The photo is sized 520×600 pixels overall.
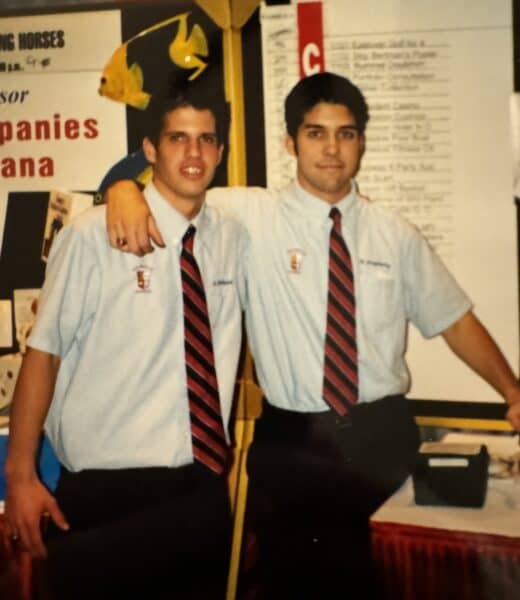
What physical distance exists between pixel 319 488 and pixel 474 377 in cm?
36

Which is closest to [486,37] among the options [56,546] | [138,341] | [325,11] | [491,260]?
[325,11]

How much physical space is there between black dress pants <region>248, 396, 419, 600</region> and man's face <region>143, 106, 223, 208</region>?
44cm

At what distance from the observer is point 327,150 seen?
1.52 m

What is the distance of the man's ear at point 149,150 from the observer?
1.55 metres

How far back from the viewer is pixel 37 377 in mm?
1473

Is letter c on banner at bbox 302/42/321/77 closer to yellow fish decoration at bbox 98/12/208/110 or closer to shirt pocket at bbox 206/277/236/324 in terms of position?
yellow fish decoration at bbox 98/12/208/110

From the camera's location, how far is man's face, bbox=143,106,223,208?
58.8 inches

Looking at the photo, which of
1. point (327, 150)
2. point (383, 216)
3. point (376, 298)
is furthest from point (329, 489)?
point (327, 150)

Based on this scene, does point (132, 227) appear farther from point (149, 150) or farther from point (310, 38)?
point (310, 38)

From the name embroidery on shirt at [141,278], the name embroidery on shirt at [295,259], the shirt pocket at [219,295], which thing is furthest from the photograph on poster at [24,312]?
the name embroidery on shirt at [295,259]

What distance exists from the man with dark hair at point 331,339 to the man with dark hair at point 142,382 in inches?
3.3

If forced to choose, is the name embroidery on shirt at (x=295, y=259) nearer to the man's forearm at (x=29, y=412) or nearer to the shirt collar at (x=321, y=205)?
the shirt collar at (x=321, y=205)

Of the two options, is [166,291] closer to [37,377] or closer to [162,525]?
[37,377]

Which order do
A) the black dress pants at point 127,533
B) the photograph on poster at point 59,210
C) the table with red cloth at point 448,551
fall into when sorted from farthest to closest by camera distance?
the photograph on poster at point 59,210, the black dress pants at point 127,533, the table with red cloth at point 448,551
